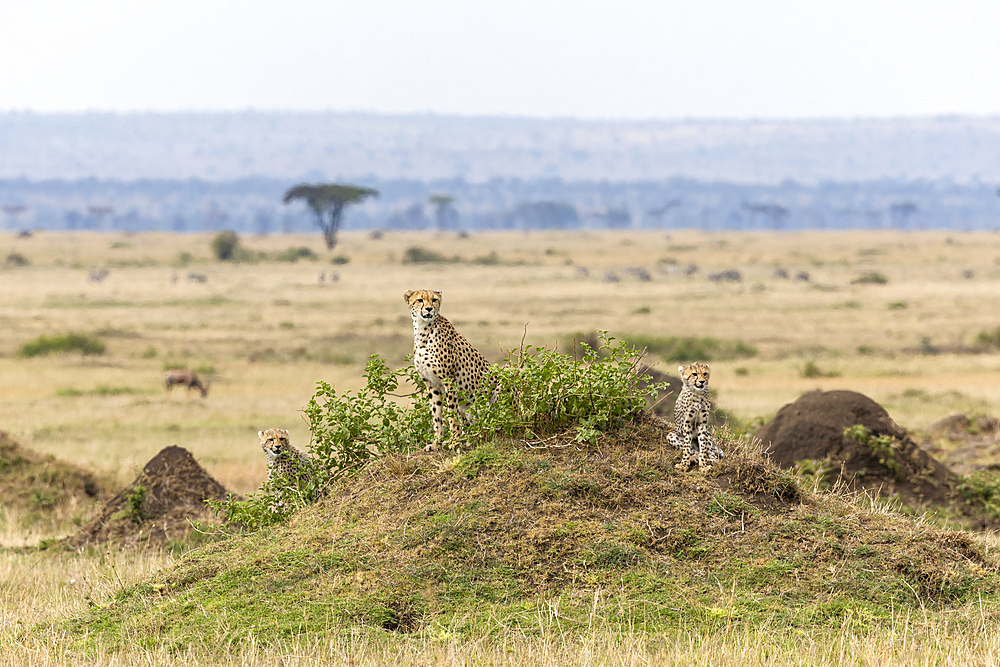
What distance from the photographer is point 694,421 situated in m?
8.64

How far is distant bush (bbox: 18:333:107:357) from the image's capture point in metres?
34.7

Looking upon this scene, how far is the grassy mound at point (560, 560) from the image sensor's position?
7516mm

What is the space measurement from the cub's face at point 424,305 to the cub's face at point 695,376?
184cm

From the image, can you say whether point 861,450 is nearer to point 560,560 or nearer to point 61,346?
point 560,560

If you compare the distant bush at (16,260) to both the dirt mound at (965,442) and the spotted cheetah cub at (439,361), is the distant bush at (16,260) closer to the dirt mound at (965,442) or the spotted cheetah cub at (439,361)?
the dirt mound at (965,442)

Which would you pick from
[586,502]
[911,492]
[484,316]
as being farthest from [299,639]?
[484,316]

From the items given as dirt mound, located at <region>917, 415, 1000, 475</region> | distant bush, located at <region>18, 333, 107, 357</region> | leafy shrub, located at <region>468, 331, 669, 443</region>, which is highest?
leafy shrub, located at <region>468, 331, 669, 443</region>

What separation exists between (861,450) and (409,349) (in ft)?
76.6

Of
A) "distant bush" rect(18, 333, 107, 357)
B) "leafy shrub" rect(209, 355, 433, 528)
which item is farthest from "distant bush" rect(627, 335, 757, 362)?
"leafy shrub" rect(209, 355, 433, 528)

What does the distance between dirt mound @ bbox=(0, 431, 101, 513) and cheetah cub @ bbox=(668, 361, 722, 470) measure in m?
9.23

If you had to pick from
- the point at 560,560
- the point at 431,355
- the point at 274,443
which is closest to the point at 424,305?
the point at 431,355

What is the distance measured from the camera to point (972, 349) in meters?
36.5

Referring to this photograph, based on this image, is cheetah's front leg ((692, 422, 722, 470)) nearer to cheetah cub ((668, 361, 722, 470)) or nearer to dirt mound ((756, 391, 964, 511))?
cheetah cub ((668, 361, 722, 470))

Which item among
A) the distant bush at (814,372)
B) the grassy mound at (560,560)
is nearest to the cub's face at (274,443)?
the grassy mound at (560,560)
